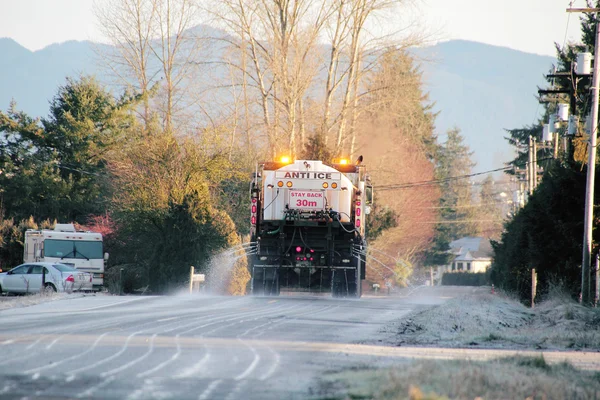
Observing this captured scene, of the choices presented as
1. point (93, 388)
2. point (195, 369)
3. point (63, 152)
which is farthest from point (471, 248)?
point (93, 388)

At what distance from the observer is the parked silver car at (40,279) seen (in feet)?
115

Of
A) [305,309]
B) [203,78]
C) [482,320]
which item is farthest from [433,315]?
[203,78]

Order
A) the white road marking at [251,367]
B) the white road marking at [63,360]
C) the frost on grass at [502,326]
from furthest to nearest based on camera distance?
the frost on grass at [502,326]
the white road marking at [63,360]
the white road marking at [251,367]

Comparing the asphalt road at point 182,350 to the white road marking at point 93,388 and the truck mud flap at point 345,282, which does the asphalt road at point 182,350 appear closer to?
the white road marking at point 93,388

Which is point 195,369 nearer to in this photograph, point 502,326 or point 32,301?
point 502,326

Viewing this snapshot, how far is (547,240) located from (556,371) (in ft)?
59.9

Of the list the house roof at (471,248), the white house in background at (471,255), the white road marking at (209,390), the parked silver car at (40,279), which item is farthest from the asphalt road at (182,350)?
the house roof at (471,248)

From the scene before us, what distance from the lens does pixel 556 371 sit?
11.1 metres

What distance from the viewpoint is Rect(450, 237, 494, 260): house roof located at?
13712 cm

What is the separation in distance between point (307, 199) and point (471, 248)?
375 feet

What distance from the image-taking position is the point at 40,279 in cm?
3538

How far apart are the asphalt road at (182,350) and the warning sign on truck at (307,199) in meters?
5.58

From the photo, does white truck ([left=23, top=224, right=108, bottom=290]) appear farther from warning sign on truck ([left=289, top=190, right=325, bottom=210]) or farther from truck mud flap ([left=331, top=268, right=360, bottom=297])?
warning sign on truck ([left=289, top=190, right=325, bottom=210])

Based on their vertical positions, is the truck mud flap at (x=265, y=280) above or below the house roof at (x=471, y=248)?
below
